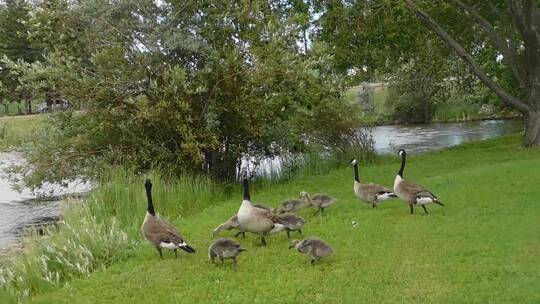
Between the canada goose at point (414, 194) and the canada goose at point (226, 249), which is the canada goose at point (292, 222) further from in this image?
the canada goose at point (414, 194)

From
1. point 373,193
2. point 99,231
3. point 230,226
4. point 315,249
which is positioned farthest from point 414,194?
point 99,231

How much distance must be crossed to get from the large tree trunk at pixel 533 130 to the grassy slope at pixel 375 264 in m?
9.91

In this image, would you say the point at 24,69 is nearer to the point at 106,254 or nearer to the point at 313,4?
the point at 106,254

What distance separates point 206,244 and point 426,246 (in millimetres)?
4320

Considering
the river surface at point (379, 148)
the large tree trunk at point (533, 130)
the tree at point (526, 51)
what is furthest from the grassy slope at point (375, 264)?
the tree at point (526, 51)

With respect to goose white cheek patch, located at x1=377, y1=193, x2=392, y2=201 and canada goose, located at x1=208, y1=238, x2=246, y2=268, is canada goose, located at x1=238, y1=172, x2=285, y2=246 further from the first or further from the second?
goose white cheek patch, located at x1=377, y1=193, x2=392, y2=201

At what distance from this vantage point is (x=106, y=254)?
11.8m

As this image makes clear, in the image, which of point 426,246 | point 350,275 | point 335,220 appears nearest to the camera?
point 350,275

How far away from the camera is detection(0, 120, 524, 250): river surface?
20.7 m

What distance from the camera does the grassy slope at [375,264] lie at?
869cm

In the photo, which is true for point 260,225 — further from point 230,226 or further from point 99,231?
point 99,231

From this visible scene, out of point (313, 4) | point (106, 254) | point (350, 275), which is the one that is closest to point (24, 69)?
point (106, 254)

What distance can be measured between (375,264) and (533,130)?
17.3m

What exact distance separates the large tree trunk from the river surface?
6.83 metres
